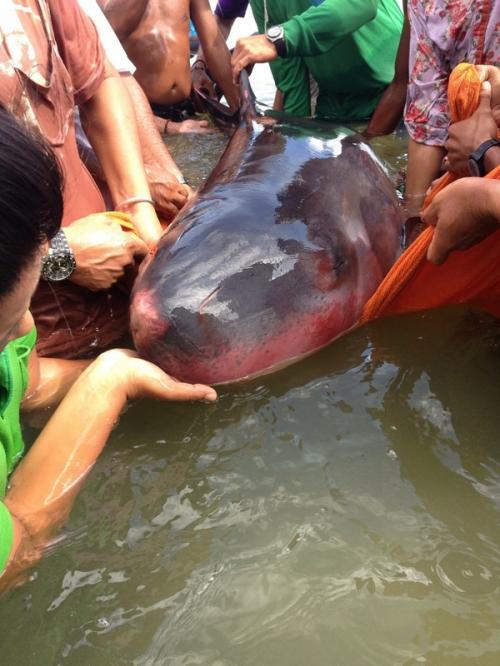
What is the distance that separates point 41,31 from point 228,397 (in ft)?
4.40

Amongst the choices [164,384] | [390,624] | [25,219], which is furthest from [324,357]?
[25,219]

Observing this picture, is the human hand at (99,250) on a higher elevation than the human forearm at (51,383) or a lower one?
higher

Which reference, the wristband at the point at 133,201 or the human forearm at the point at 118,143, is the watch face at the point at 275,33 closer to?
the human forearm at the point at 118,143

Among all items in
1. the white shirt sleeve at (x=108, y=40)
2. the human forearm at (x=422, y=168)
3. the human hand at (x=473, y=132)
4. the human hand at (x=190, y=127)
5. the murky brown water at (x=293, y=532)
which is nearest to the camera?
the murky brown water at (x=293, y=532)

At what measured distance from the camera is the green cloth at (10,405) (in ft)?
5.06

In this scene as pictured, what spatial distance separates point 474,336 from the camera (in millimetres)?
2297

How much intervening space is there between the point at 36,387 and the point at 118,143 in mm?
1070

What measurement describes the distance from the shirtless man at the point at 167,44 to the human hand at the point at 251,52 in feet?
2.17

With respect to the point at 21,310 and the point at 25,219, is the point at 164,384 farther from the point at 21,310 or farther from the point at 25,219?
the point at 25,219

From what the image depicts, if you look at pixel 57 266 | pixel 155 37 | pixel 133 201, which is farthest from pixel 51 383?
pixel 155 37

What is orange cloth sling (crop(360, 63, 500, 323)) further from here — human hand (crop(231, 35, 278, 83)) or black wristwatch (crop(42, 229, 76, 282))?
human hand (crop(231, 35, 278, 83))

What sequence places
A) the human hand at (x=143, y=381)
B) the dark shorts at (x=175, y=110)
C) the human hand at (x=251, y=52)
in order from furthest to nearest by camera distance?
the dark shorts at (x=175, y=110) → the human hand at (x=251, y=52) → the human hand at (x=143, y=381)

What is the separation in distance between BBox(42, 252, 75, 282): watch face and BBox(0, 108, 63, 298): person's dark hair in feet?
3.42

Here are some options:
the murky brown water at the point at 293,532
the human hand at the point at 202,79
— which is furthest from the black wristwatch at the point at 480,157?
the human hand at the point at 202,79
